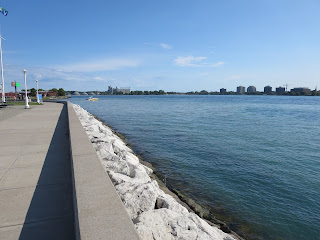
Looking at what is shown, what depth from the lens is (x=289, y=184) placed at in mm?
7859

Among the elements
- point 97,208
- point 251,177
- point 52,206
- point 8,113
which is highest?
point 8,113

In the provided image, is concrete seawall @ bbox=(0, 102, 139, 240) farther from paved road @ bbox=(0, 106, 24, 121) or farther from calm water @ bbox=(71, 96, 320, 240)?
paved road @ bbox=(0, 106, 24, 121)

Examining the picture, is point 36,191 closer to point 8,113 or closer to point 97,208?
point 97,208

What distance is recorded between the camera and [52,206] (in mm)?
3342

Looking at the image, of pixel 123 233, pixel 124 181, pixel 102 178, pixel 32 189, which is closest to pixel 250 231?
pixel 124 181

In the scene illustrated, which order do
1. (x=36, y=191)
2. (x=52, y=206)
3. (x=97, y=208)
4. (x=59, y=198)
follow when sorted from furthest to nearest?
1. (x=36, y=191)
2. (x=59, y=198)
3. (x=52, y=206)
4. (x=97, y=208)

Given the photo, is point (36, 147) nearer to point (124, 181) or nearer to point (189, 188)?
point (124, 181)

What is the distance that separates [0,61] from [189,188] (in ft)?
86.8

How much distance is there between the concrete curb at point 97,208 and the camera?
2223mm

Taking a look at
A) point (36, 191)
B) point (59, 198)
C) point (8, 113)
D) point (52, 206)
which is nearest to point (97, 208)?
point (52, 206)

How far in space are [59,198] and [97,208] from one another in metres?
1.26

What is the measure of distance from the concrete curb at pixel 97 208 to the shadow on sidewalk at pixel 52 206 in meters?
0.33

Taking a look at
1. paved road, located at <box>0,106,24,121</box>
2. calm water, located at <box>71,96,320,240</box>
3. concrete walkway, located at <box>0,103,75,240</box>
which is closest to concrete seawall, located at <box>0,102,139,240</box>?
concrete walkway, located at <box>0,103,75,240</box>

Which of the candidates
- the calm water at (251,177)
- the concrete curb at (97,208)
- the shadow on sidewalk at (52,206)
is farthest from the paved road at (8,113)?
the concrete curb at (97,208)
